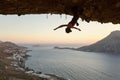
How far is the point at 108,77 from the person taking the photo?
445 ft

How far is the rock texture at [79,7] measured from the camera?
3.26 metres

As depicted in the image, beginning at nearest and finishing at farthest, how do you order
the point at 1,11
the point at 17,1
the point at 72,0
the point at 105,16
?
1. the point at 72,0
2. the point at 17,1
3. the point at 105,16
4. the point at 1,11

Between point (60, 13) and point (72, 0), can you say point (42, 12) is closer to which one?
point (60, 13)

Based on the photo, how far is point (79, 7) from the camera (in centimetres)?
348

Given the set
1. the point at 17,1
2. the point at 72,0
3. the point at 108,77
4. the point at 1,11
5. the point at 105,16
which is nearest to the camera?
the point at 72,0

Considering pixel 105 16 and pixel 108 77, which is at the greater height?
pixel 105 16

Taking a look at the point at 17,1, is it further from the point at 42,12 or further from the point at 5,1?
the point at 42,12

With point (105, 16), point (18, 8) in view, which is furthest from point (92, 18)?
point (18, 8)

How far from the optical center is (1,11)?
404cm

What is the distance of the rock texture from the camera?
3.26m

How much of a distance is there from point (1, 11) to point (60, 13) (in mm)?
1069

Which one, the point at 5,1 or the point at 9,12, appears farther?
the point at 9,12

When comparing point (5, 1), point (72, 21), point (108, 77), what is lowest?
point (108, 77)

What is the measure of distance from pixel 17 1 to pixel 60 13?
3.25 ft
